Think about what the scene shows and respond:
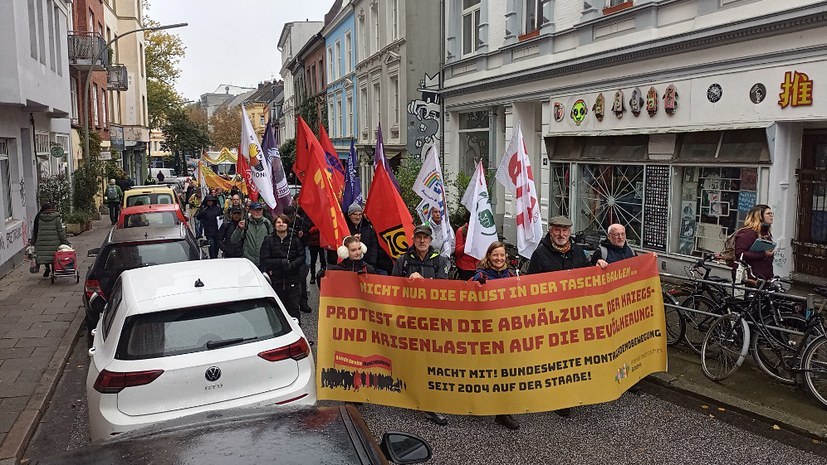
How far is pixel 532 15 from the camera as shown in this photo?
52.7 feet

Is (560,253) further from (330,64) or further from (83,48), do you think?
(330,64)

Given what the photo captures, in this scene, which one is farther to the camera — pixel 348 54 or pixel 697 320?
pixel 348 54

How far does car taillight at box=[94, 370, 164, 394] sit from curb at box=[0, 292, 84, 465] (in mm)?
1618

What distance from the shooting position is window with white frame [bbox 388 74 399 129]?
2768cm

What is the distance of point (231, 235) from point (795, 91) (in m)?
8.56

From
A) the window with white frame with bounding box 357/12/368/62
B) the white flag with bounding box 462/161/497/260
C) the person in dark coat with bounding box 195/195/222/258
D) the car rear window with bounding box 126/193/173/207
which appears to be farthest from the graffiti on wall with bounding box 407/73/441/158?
the window with white frame with bounding box 357/12/368/62

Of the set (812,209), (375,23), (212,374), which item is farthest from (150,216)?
(375,23)

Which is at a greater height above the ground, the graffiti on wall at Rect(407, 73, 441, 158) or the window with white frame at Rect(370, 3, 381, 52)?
the window with white frame at Rect(370, 3, 381, 52)

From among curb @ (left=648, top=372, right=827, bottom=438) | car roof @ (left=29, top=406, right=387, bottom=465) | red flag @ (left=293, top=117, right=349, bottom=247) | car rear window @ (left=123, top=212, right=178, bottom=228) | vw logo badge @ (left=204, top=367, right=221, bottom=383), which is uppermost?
red flag @ (left=293, top=117, right=349, bottom=247)

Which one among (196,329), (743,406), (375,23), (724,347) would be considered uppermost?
(375,23)

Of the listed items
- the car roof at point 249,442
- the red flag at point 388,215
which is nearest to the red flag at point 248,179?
the red flag at point 388,215

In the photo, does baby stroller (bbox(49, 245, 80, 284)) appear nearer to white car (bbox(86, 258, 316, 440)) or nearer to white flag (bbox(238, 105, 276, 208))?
white flag (bbox(238, 105, 276, 208))

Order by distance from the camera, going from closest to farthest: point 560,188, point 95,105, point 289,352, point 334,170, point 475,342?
point 289,352
point 475,342
point 334,170
point 560,188
point 95,105

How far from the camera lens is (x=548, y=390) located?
579cm
